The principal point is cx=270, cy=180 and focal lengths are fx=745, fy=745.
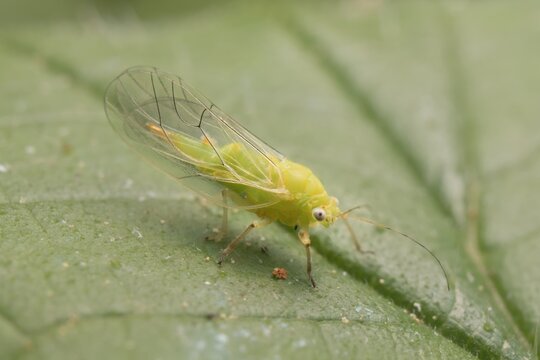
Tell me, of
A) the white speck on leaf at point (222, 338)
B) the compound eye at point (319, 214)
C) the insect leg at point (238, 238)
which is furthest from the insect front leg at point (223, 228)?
the white speck on leaf at point (222, 338)

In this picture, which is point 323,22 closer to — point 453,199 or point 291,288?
point 453,199

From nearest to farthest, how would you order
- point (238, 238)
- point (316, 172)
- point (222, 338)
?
point (222, 338), point (238, 238), point (316, 172)

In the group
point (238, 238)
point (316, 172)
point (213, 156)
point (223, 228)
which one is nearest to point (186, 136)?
point (213, 156)

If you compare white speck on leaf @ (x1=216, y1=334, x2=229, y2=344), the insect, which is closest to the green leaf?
white speck on leaf @ (x1=216, y1=334, x2=229, y2=344)

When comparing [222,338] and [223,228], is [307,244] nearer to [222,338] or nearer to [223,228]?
[223,228]

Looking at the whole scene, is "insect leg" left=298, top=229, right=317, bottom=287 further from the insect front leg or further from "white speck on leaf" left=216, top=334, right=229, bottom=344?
"white speck on leaf" left=216, top=334, right=229, bottom=344

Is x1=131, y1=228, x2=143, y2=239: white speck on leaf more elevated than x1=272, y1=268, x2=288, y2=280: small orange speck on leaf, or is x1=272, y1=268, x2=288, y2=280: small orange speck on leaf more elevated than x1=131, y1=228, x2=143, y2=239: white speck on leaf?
x1=272, y1=268, x2=288, y2=280: small orange speck on leaf

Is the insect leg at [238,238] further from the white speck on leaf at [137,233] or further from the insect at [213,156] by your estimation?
the white speck on leaf at [137,233]
